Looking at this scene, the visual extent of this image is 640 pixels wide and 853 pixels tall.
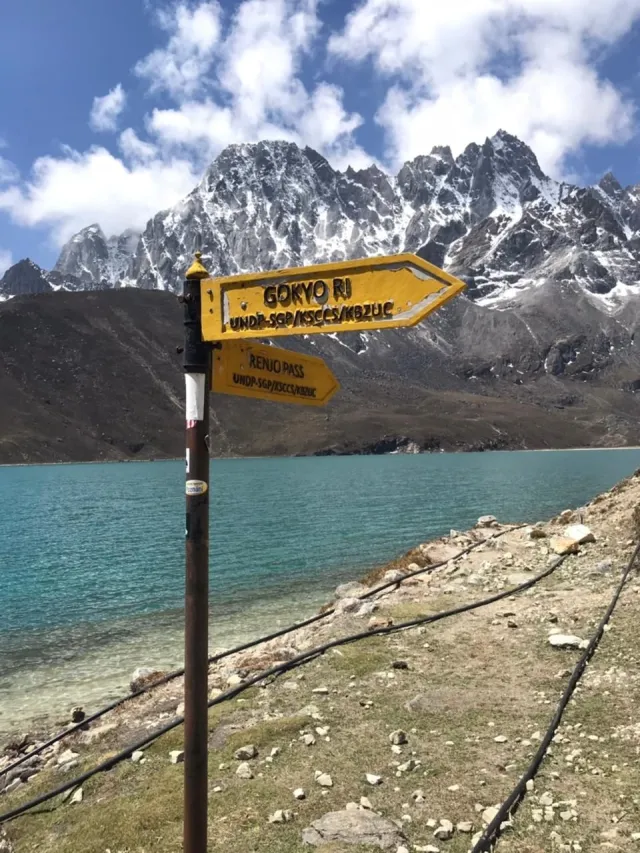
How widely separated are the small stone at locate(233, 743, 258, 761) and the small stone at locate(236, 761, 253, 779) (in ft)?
0.85

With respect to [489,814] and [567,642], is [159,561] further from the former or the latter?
[489,814]

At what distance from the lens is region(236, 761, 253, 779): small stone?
891cm

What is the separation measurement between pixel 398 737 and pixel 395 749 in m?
0.24

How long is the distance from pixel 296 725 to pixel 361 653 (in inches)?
137

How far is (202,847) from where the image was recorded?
5895 mm

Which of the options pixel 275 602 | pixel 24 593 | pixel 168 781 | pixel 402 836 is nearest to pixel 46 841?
pixel 168 781

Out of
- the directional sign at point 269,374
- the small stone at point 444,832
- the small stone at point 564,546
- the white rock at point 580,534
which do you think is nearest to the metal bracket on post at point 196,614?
the directional sign at point 269,374

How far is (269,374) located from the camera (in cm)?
647

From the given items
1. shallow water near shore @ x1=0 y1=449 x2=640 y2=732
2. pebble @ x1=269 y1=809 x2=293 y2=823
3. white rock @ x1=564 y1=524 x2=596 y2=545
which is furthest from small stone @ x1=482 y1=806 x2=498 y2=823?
white rock @ x1=564 y1=524 x2=596 y2=545

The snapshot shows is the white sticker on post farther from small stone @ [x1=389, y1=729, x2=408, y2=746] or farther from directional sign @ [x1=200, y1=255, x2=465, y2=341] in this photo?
small stone @ [x1=389, y1=729, x2=408, y2=746]

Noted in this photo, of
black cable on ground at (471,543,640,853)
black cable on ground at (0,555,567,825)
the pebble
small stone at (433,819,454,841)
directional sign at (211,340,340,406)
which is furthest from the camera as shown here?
black cable on ground at (0,555,567,825)

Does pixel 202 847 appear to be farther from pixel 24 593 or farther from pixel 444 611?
pixel 24 593

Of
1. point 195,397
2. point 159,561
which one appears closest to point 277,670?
point 195,397

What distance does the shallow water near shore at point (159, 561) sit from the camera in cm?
2273
